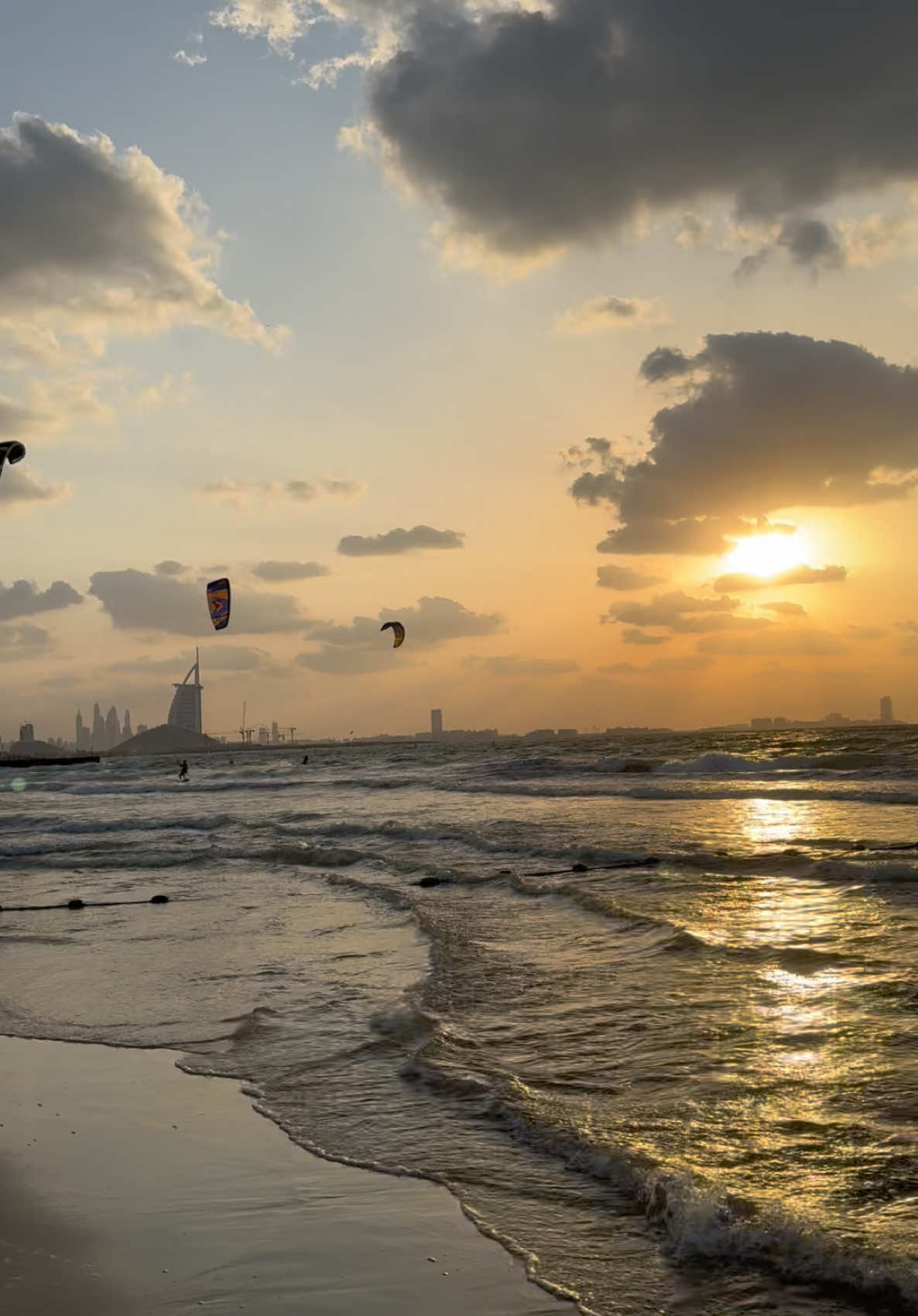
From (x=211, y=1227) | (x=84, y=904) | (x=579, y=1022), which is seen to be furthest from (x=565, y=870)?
(x=211, y=1227)

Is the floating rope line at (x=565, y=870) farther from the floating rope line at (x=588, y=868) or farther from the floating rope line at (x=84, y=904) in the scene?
the floating rope line at (x=84, y=904)

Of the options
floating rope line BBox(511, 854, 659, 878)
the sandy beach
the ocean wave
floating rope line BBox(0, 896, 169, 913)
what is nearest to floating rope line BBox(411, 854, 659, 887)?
floating rope line BBox(511, 854, 659, 878)

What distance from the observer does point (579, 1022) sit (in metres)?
8.91

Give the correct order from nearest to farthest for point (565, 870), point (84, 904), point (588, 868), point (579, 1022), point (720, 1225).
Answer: point (720, 1225) < point (579, 1022) < point (84, 904) < point (565, 870) < point (588, 868)

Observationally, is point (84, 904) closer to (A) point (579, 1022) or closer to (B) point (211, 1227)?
(A) point (579, 1022)

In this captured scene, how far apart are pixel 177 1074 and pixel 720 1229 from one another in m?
4.55

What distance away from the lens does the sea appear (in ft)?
16.5

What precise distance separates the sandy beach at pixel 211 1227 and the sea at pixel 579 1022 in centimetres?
25

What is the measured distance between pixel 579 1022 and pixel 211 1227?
14.3 ft

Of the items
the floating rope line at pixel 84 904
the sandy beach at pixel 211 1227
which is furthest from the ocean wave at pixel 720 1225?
the floating rope line at pixel 84 904

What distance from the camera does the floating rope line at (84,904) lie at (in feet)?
55.4

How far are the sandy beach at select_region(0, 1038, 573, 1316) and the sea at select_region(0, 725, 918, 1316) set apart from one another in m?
0.25

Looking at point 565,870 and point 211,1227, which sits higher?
point 211,1227

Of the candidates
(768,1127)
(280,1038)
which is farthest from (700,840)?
(768,1127)
